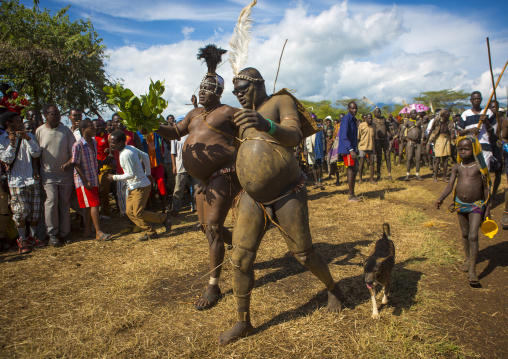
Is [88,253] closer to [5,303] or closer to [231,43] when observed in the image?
[5,303]

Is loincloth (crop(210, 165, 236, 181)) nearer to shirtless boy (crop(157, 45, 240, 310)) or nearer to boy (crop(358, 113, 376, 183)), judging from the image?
shirtless boy (crop(157, 45, 240, 310))

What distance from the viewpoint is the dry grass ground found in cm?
259

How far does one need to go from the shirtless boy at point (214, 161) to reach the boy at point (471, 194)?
8.47 ft

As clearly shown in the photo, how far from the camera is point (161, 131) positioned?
344 centimetres

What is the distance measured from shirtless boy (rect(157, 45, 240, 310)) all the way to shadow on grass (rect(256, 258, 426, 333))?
79cm

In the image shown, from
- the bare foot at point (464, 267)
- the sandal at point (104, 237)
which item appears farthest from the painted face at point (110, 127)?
the bare foot at point (464, 267)

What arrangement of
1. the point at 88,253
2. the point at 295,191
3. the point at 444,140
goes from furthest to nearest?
the point at 444,140
the point at 88,253
the point at 295,191

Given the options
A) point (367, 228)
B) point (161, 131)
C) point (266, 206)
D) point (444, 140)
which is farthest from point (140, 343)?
point (444, 140)

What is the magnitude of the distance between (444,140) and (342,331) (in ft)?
27.9

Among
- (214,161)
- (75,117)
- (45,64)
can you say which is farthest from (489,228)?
(45,64)

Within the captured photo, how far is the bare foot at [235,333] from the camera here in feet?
8.57

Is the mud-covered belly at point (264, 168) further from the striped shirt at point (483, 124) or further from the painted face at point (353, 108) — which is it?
the painted face at point (353, 108)

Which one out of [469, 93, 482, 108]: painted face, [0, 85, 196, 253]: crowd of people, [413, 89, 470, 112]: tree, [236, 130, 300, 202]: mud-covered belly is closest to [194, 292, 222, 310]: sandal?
[236, 130, 300, 202]: mud-covered belly

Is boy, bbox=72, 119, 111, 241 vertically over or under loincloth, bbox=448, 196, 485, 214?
over
